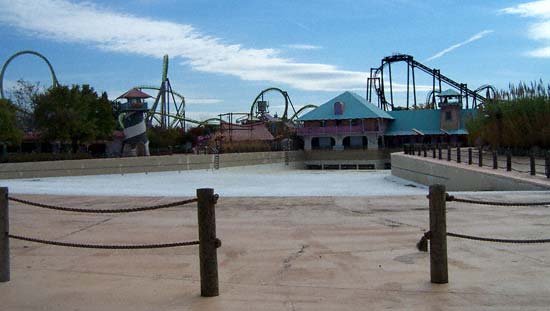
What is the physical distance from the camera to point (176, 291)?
5.72 m

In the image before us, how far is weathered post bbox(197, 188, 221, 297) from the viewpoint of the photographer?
5238 millimetres

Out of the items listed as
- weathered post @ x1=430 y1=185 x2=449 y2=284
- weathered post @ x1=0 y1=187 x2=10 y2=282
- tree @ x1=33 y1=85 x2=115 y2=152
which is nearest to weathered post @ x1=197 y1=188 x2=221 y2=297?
weathered post @ x1=430 y1=185 x2=449 y2=284

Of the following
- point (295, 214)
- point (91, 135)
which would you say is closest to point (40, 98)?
point (91, 135)

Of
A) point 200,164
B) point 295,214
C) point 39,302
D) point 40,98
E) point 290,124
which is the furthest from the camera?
point 290,124

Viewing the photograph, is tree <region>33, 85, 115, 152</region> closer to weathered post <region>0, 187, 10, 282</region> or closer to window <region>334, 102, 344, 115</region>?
window <region>334, 102, 344, 115</region>

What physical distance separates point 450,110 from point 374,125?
8.89 metres

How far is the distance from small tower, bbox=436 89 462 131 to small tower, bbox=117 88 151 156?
Result: 115 feet

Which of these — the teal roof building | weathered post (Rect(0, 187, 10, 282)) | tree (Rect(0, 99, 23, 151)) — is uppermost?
the teal roof building

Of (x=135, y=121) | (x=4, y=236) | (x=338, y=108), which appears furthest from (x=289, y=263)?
(x=338, y=108)

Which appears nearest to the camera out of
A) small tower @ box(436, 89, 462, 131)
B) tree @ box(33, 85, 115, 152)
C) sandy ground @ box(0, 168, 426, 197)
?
sandy ground @ box(0, 168, 426, 197)

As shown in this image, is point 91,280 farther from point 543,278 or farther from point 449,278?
point 543,278

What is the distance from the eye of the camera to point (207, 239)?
529 cm

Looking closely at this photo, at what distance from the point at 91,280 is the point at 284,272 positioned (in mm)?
2132

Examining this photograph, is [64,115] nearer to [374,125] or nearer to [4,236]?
[374,125]
